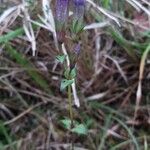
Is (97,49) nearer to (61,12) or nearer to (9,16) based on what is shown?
(9,16)

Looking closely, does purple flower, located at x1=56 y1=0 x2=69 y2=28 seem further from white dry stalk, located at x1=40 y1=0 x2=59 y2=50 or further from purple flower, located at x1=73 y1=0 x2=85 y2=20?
white dry stalk, located at x1=40 y1=0 x2=59 y2=50

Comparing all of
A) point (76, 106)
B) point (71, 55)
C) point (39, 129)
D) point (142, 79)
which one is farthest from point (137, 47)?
point (71, 55)

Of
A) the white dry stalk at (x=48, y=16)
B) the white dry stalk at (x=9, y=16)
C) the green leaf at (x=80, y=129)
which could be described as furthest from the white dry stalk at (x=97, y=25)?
the green leaf at (x=80, y=129)

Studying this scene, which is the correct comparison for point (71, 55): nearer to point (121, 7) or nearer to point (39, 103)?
point (39, 103)

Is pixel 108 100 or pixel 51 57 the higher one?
pixel 51 57

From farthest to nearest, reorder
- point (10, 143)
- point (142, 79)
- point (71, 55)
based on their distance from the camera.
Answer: point (142, 79) < point (10, 143) < point (71, 55)

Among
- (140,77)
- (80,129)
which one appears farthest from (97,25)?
(80,129)

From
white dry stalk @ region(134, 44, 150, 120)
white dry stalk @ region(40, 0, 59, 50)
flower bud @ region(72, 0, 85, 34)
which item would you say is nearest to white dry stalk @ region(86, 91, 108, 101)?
white dry stalk @ region(134, 44, 150, 120)
